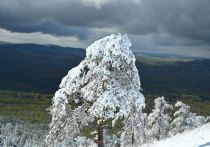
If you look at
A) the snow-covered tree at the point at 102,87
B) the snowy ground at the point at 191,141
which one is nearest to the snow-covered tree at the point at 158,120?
the snowy ground at the point at 191,141

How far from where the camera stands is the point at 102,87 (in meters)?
24.5

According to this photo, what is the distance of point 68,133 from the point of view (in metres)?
25.5

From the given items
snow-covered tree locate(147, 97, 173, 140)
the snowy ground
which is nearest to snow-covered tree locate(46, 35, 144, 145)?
the snowy ground

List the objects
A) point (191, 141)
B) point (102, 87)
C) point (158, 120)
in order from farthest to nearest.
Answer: point (158, 120)
point (191, 141)
point (102, 87)

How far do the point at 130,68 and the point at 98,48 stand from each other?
8.24ft

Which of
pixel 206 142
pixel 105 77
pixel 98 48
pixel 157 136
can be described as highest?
pixel 98 48

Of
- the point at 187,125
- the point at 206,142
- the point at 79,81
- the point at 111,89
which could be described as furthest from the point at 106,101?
the point at 187,125

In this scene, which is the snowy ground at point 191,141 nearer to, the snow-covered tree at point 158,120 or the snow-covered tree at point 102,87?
the snow-covered tree at point 102,87

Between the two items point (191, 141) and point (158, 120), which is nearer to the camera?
point (191, 141)

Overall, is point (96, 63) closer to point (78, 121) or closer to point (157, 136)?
point (78, 121)

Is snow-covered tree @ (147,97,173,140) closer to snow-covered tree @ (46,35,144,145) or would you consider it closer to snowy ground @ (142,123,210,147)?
snowy ground @ (142,123,210,147)

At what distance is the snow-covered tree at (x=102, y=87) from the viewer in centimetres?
2380

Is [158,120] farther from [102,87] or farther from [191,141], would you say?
[102,87]

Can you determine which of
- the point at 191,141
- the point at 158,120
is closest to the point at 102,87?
the point at 191,141
